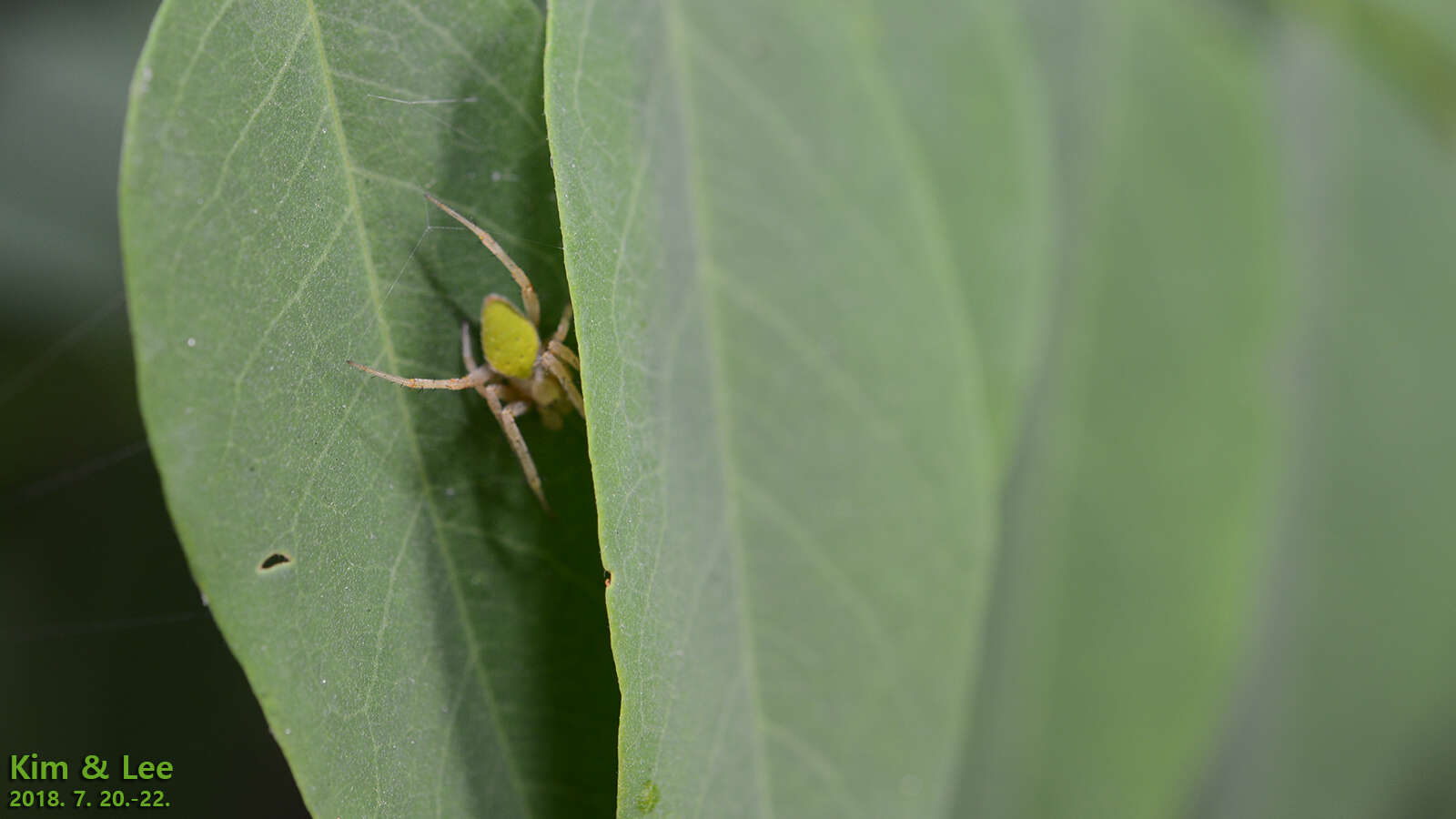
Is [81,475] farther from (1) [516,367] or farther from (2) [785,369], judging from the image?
(2) [785,369]

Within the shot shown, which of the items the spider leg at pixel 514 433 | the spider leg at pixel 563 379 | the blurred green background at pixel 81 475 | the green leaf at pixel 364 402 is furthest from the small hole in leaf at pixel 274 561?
the blurred green background at pixel 81 475

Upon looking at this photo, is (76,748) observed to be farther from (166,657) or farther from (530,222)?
(530,222)

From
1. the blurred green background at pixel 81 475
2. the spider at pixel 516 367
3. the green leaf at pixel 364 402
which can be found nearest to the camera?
the green leaf at pixel 364 402

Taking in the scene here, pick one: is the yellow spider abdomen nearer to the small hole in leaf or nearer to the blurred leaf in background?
the blurred leaf in background

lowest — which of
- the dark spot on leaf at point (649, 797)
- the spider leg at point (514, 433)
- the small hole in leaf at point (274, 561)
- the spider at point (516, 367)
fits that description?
the dark spot on leaf at point (649, 797)

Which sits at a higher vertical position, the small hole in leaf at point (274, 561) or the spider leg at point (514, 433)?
the spider leg at point (514, 433)

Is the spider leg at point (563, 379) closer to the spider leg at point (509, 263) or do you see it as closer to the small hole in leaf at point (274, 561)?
the spider leg at point (509, 263)

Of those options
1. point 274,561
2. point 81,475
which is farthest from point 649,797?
point 81,475

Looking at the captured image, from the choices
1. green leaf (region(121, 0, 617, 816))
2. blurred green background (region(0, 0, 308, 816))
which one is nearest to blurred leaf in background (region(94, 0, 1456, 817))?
green leaf (region(121, 0, 617, 816))
